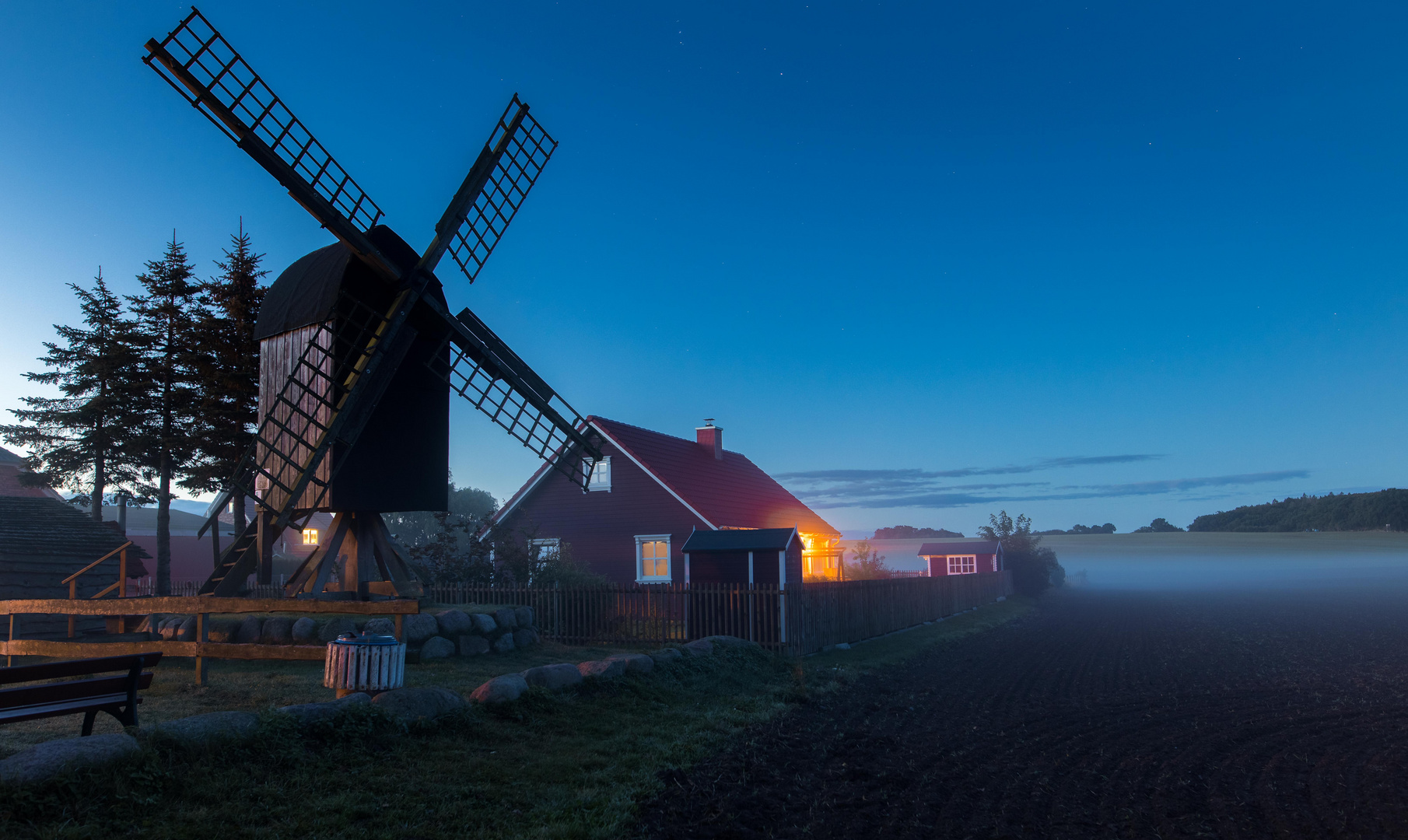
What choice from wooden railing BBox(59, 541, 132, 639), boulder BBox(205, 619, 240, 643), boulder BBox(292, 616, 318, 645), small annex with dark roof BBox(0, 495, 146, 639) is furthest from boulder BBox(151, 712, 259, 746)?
small annex with dark roof BBox(0, 495, 146, 639)

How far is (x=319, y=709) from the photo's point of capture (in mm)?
7148

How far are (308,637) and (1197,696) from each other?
15237mm

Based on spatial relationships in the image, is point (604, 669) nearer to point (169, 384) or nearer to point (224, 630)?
point (224, 630)

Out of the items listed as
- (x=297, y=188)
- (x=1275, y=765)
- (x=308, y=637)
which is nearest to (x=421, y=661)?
(x=308, y=637)

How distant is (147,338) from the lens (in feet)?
83.6

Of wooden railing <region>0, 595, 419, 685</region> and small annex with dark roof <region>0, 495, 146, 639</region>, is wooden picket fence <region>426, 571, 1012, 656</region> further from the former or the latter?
small annex with dark roof <region>0, 495, 146, 639</region>

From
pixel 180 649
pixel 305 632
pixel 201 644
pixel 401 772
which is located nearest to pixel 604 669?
pixel 401 772

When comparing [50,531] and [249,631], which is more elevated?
[50,531]

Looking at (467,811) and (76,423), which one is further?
(76,423)

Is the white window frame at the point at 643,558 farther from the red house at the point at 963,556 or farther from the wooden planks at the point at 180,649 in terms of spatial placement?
the red house at the point at 963,556

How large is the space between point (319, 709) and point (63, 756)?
2.08m

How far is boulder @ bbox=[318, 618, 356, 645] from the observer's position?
565 inches

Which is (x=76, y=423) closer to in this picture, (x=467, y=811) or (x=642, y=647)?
(x=642, y=647)

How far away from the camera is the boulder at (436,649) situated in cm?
1480
